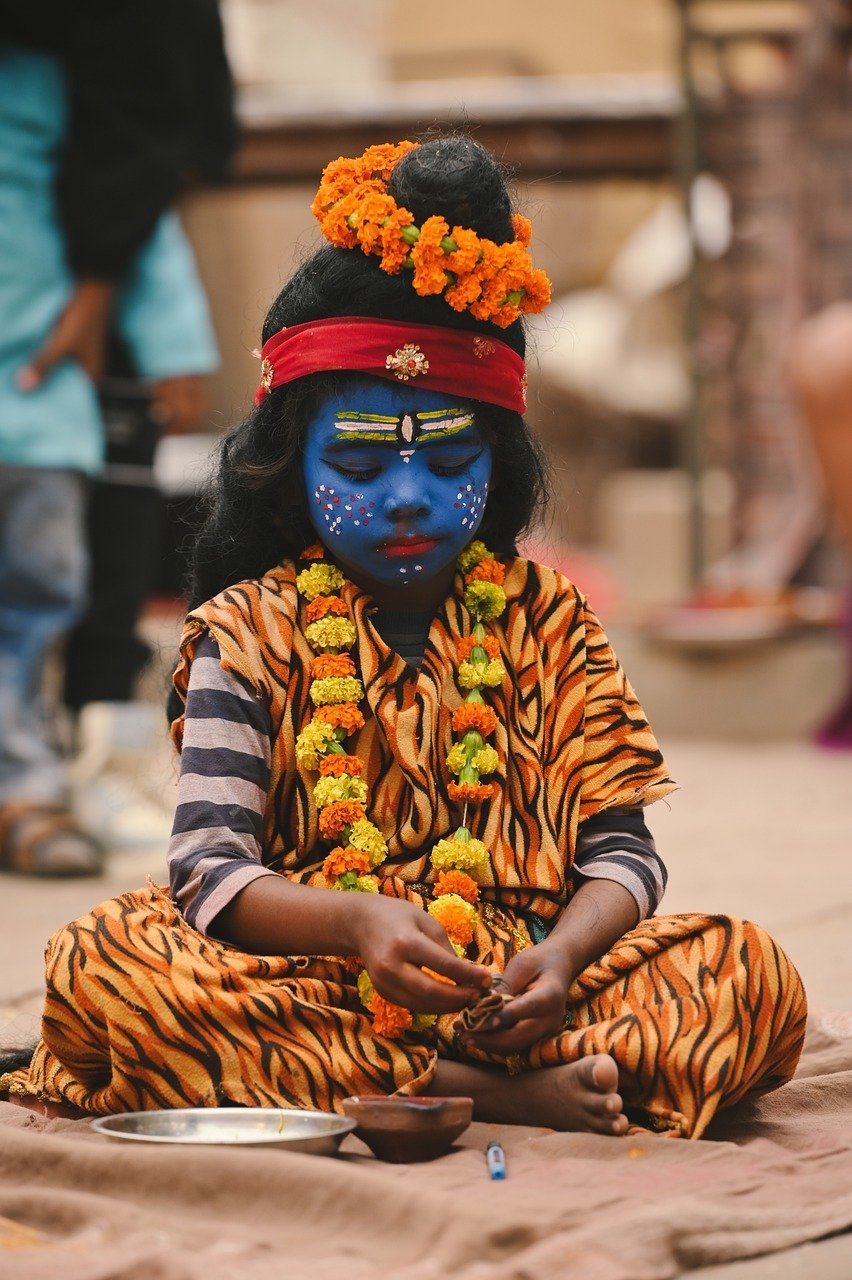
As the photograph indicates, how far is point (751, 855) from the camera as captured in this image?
5359 mm

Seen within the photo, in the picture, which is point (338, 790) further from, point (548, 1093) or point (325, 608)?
point (548, 1093)

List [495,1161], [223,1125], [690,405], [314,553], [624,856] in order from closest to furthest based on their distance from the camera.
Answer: [495,1161] < [223,1125] < [624,856] < [314,553] < [690,405]

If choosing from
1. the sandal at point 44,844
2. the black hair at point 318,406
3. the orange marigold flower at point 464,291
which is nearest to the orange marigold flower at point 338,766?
the black hair at point 318,406

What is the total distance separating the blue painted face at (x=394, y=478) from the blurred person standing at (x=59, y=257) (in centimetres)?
236

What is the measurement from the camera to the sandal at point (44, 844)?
4977mm

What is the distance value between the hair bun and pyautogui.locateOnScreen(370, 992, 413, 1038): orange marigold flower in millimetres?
1167

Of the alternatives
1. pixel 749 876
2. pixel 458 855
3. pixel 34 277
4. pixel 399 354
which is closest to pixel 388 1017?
pixel 458 855

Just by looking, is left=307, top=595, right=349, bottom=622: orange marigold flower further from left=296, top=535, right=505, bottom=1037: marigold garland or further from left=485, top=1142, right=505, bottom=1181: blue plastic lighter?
left=485, top=1142, right=505, bottom=1181: blue plastic lighter

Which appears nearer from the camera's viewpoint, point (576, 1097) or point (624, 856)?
point (576, 1097)

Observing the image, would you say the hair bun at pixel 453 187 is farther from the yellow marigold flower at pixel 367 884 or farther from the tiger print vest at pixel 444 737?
Result: the yellow marigold flower at pixel 367 884

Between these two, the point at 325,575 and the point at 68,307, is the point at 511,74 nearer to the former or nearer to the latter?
the point at 68,307

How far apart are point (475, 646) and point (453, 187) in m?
0.71

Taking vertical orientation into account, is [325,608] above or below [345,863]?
above

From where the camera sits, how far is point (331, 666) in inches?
113
